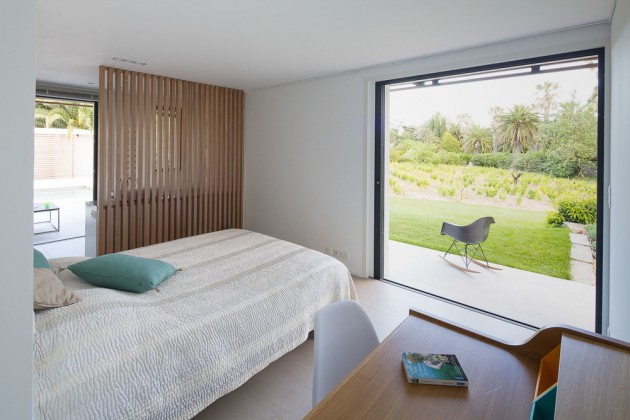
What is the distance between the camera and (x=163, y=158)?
439 cm

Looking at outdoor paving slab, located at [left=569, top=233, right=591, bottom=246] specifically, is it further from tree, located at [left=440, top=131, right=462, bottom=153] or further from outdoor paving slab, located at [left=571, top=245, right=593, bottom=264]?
tree, located at [left=440, top=131, right=462, bottom=153]

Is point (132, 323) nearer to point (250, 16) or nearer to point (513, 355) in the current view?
point (513, 355)

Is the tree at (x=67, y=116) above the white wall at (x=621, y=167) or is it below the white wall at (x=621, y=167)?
above

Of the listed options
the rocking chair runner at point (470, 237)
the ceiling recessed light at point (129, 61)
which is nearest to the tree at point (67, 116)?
the ceiling recessed light at point (129, 61)

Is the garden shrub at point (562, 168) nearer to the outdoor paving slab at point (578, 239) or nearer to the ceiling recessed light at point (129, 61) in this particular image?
the outdoor paving slab at point (578, 239)

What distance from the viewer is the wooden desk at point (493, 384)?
822 mm

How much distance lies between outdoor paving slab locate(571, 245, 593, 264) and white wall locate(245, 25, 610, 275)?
6.55ft

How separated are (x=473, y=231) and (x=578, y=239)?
1019 millimetres

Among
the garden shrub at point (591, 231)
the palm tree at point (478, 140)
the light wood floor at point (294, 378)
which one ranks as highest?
the palm tree at point (478, 140)

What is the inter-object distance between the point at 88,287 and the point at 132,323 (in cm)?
74

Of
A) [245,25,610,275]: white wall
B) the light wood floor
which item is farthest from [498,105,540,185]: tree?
the light wood floor

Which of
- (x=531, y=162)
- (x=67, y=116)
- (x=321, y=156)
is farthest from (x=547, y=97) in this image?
(x=67, y=116)

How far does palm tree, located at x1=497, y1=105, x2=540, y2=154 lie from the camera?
3420mm

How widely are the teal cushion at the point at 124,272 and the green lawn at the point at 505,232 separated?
2912 millimetres
